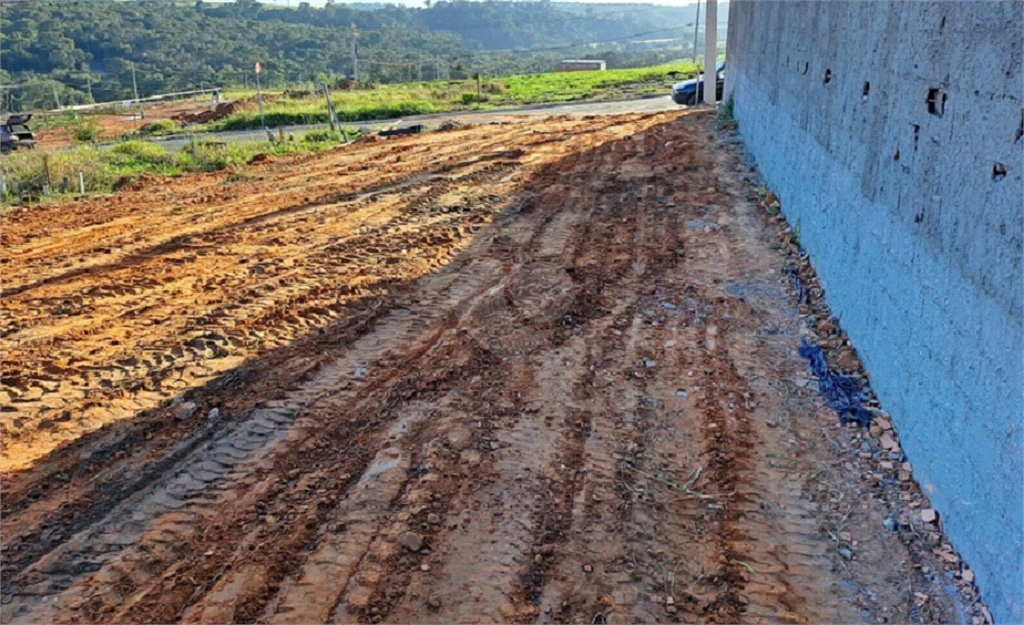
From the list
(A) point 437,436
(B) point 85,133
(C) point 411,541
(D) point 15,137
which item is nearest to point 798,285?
(A) point 437,436

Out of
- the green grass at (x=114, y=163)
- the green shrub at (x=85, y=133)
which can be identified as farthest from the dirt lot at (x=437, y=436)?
the green shrub at (x=85, y=133)

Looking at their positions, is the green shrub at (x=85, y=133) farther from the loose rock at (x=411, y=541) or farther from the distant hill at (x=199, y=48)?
the loose rock at (x=411, y=541)

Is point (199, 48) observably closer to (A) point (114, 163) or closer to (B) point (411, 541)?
(A) point (114, 163)

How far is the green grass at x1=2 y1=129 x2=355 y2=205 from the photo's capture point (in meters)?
14.2

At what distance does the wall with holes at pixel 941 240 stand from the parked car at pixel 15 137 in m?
21.8

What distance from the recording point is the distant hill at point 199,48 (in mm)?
49928

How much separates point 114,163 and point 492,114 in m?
12.6

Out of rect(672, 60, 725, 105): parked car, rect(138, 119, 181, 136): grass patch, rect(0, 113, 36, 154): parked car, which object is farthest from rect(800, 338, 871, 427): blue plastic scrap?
rect(138, 119, 181, 136): grass patch

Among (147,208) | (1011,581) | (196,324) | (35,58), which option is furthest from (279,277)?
(35,58)

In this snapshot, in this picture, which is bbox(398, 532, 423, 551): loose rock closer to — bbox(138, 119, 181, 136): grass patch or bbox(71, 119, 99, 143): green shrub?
bbox(71, 119, 99, 143): green shrub

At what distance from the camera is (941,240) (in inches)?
170

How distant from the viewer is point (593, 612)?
3715 millimetres

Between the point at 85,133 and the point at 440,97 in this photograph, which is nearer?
the point at 85,133

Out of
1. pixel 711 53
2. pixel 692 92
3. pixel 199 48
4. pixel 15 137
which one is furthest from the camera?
pixel 199 48
